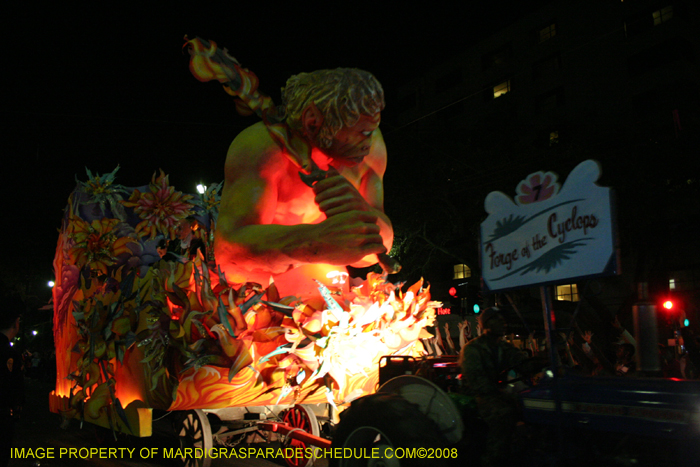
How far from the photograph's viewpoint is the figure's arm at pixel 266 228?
4848 millimetres

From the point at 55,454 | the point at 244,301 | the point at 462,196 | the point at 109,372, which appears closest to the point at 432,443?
the point at 244,301

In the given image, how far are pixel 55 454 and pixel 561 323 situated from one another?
11.6 metres

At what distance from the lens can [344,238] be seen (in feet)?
15.8

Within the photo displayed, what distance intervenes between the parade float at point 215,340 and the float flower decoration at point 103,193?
398 millimetres

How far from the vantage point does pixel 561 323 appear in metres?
14.5

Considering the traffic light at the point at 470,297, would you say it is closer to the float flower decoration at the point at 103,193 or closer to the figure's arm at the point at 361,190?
the figure's arm at the point at 361,190

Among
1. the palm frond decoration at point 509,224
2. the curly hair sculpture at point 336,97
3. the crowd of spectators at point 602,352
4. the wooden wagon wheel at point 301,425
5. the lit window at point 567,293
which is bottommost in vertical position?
the wooden wagon wheel at point 301,425

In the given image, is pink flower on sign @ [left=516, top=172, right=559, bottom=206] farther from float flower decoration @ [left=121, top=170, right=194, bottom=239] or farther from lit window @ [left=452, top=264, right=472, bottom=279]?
lit window @ [left=452, top=264, right=472, bottom=279]

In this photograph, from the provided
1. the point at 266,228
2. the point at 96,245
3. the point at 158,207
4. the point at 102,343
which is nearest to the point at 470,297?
the point at 266,228

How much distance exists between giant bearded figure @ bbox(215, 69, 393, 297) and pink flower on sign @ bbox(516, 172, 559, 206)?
4.43 feet

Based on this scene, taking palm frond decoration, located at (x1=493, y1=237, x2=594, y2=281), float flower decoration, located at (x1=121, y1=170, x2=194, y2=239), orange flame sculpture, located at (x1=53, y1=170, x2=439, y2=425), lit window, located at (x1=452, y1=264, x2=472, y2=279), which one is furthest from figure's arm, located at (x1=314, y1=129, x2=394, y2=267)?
lit window, located at (x1=452, y1=264, x2=472, y2=279)

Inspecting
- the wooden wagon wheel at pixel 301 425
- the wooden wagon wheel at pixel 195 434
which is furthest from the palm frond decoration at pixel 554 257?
the wooden wagon wheel at pixel 195 434

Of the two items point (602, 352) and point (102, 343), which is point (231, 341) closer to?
point (102, 343)

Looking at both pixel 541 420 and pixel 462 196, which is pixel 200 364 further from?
pixel 462 196
